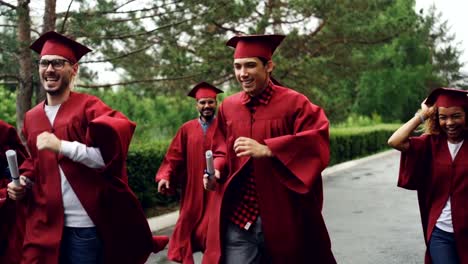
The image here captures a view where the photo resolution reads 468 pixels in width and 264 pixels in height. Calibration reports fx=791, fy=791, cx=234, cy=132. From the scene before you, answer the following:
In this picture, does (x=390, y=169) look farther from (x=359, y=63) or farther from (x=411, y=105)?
(x=411, y=105)

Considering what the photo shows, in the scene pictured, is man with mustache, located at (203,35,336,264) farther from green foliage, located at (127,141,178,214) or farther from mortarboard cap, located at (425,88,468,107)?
green foliage, located at (127,141,178,214)

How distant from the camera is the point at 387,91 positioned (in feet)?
177

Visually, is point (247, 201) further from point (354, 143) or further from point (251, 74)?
point (354, 143)

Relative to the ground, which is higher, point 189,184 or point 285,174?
point 285,174

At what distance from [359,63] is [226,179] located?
65.2ft

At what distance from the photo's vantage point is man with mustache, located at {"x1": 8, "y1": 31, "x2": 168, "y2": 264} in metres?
4.25

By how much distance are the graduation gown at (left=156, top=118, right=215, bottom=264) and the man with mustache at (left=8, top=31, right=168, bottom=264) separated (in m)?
2.95

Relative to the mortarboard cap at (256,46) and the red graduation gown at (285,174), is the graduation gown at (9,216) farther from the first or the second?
the mortarboard cap at (256,46)

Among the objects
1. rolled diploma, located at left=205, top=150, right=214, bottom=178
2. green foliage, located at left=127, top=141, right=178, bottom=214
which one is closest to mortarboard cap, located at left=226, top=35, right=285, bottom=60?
rolled diploma, located at left=205, top=150, right=214, bottom=178

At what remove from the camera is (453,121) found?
16.0 ft

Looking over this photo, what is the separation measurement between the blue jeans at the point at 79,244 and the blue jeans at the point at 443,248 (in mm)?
2026

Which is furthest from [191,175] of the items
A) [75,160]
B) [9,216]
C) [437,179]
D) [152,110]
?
[152,110]

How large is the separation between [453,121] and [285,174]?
1.17 m

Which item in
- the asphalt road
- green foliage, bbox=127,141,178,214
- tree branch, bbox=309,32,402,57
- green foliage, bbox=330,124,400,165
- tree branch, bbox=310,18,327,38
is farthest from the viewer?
green foliage, bbox=330,124,400,165
